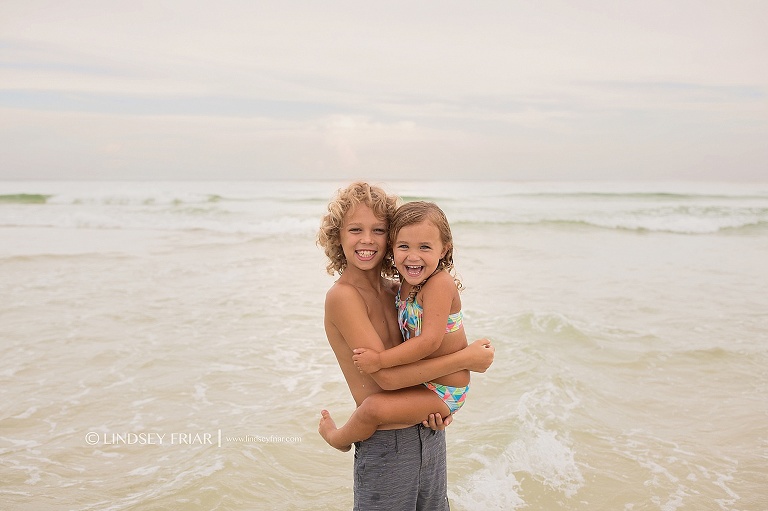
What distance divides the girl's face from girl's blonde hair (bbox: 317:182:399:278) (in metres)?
0.16

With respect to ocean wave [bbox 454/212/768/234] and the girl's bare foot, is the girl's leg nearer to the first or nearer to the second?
the girl's bare foot

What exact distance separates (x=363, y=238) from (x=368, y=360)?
52 centimetres

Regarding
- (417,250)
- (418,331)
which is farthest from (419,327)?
(417,250)

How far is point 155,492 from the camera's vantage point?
409 centimetres

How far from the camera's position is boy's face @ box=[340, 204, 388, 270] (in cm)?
261

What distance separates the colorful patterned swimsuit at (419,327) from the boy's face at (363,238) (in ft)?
0.75

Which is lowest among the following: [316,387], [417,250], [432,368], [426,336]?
[316,387]

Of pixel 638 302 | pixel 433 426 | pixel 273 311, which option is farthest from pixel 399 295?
pixel 638 302

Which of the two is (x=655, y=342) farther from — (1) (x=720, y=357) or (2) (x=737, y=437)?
(2) (x=737, y=437)

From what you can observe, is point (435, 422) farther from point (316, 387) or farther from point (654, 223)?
point (654, 223)

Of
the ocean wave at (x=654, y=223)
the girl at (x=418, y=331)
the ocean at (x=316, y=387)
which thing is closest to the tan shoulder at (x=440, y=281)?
the girl at (x=418, y=331)

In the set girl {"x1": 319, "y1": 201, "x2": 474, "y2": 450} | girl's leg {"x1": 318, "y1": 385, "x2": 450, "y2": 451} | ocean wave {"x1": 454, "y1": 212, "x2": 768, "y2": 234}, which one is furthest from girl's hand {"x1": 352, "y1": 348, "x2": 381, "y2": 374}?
ocean wave {"x1": 454, "y1": 212, "x2": 768, "y2": 234}

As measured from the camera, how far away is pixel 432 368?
2.46 m

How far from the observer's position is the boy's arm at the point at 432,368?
95.9 inches
